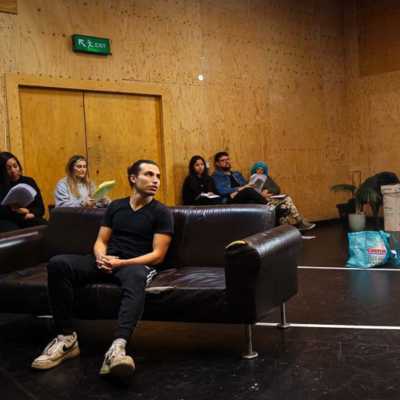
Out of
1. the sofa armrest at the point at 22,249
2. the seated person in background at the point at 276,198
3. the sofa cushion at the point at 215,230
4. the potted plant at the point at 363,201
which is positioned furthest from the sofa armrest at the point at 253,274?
the potted plant at the point at 363,201

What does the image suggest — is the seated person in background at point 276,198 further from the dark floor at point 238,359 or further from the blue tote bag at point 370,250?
the dark floor at point 238,359

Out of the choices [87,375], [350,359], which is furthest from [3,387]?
[350,359]

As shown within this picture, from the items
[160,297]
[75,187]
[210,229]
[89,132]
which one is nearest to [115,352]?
[160,297]

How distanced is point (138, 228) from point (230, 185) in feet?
13.0

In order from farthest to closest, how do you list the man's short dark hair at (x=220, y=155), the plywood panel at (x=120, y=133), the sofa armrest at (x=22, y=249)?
the man's short dark hair at (x=220, y=155)
the plywood panel at (x=120, y=133)
the sofa armrest at (x=22, y=249)

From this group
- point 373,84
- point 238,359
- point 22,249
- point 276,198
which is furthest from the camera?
point 373,84

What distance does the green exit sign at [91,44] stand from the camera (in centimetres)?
602

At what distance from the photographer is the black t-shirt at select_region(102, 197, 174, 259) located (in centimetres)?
310

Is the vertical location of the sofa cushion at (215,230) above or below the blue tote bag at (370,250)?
above

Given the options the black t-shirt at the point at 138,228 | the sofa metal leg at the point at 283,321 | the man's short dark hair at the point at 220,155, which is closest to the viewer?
the black t-shirt at the point at 138,228

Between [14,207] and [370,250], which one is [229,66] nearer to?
[370,250]

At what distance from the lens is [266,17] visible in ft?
26.2

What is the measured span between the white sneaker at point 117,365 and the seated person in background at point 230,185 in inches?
169

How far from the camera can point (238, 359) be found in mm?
2803
